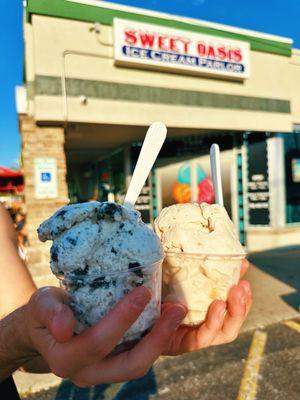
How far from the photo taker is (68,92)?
7.27 m

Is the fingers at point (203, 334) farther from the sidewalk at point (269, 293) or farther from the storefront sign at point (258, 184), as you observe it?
the storefront sign at point (258, 184)

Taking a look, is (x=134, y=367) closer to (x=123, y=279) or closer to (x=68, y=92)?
(x=123, y=279)

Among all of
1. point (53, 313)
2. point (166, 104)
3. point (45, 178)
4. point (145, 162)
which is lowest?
point (53, 313)

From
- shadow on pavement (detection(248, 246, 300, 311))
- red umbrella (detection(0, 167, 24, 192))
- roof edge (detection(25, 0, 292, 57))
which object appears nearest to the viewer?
shadow on pavement (detection(248, 246, 300, 311))

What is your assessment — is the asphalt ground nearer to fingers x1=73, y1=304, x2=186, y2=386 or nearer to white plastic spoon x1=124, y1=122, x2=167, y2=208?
fingers x1=73, y1=304, x2=186, y2=386

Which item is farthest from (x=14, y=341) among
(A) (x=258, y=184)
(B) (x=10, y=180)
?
(B) (x=10, y=180)

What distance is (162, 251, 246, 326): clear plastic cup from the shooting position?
1.42m

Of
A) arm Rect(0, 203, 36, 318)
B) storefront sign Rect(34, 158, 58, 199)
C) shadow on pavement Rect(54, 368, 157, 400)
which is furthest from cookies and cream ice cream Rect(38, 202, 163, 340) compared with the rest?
storefront sign Rect(34, 158, 58, 199)

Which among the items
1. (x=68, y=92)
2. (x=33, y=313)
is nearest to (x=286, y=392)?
(x=33, y=313)

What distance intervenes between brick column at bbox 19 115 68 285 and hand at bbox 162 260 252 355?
Result: 599 cm

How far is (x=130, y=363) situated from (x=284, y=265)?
7954mm

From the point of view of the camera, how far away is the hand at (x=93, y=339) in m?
0.95

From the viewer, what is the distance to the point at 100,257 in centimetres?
109

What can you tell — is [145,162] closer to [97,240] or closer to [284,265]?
[97,240]
